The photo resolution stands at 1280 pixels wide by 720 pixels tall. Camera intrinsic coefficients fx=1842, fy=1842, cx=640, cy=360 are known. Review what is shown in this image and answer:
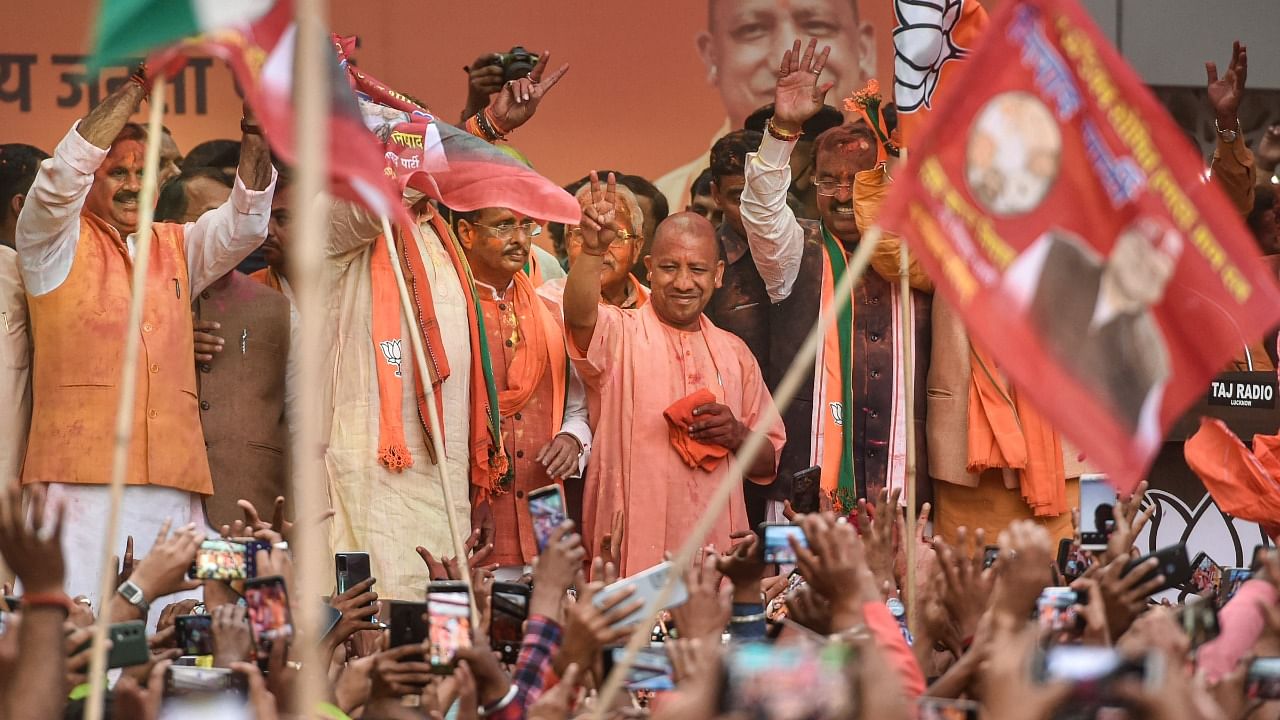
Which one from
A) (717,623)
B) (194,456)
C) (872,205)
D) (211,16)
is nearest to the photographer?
(211,16)

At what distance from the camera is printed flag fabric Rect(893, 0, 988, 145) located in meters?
5.26

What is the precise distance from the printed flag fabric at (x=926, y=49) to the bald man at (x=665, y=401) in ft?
4.51

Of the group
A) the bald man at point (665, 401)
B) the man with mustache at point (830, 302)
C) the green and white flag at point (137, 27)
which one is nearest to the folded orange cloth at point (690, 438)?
the bald man at point (665, 401)

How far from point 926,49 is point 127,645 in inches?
114

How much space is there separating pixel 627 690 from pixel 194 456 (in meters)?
2.48

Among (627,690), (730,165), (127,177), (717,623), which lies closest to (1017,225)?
(717,623)

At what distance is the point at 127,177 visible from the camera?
6.04m

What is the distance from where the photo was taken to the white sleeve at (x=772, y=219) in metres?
6.53

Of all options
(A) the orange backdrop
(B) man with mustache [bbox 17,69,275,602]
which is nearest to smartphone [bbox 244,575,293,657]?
(B) man with mustache [bbox 17,69,275,602]

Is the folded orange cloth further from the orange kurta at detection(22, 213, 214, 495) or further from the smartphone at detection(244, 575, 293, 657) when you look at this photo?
the smartphone at detection(244, 575, 293, 657)

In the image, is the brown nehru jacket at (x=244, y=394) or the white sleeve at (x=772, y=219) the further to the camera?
the white sleeve at (x=772, y=219)

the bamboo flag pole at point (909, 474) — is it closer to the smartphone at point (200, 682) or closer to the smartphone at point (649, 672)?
the smartphone at point (649, 672)

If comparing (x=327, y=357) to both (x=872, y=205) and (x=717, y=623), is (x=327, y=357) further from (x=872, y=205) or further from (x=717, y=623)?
(x=717, y=623)

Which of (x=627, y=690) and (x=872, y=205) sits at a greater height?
(x=872, y=205)
